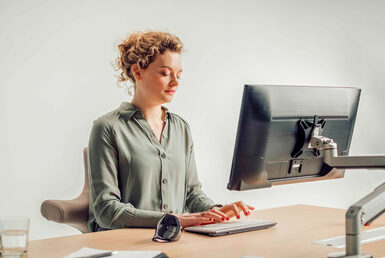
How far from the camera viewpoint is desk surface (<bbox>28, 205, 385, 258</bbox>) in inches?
60.4

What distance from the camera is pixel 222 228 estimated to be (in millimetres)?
1824

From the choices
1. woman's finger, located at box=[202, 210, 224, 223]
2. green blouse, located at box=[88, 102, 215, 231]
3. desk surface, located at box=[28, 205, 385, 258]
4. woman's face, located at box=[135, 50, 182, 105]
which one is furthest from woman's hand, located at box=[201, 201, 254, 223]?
woman's face, located at box=[135, 50, 182, 105]

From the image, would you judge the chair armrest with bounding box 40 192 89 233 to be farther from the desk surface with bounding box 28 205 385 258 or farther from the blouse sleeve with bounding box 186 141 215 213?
the desk surface with bounding box 28 205 385 258

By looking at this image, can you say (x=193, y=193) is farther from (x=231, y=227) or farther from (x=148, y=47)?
(x=148, y=47)

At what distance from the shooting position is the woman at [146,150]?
2152 mm

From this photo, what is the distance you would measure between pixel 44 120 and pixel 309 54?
2421mm

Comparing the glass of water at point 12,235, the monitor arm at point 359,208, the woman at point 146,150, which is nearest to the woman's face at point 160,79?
the woman at point 146,150

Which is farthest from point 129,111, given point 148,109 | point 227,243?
point 227,243

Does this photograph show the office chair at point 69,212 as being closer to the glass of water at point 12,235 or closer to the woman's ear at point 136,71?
the woman's ear at point 136,71

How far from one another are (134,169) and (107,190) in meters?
0.17

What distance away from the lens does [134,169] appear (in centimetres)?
221

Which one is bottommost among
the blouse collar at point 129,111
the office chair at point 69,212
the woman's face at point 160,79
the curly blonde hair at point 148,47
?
the office chair at point 69,212

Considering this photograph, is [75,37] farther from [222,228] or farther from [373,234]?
[373,234]

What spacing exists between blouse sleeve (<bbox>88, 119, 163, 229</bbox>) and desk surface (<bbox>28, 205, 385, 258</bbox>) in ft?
0.24
